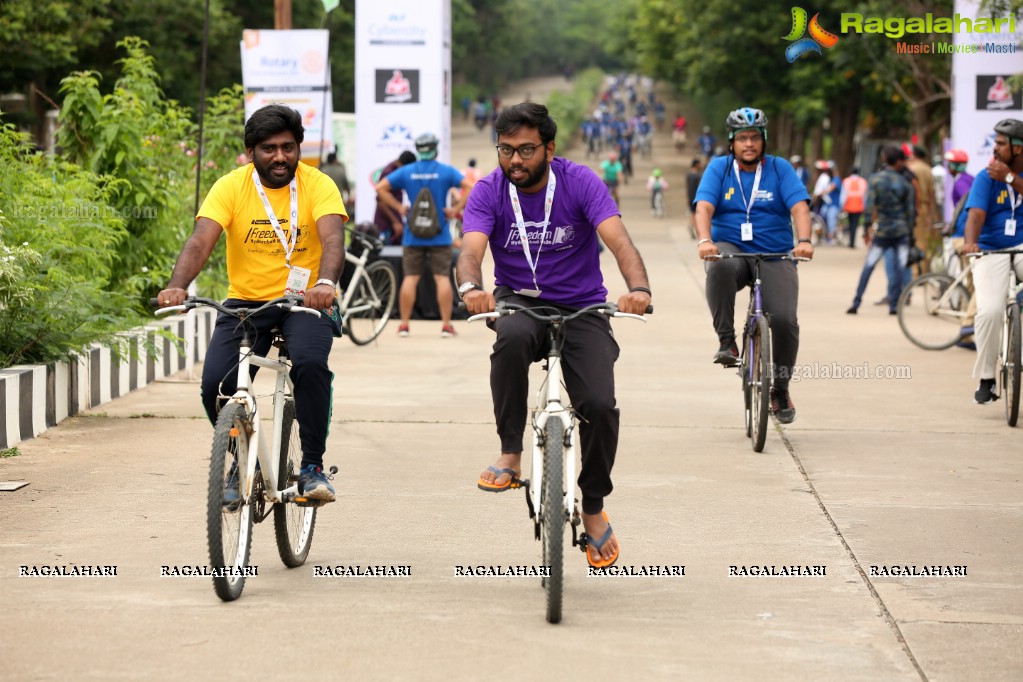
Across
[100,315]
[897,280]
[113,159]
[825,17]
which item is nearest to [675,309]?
[897,280]

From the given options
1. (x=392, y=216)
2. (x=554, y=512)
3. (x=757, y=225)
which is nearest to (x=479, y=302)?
(x=554, y=512)

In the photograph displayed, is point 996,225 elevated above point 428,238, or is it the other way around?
point 996,225

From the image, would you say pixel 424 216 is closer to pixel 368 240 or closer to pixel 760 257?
pixel 368 240

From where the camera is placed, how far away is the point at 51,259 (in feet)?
32.3

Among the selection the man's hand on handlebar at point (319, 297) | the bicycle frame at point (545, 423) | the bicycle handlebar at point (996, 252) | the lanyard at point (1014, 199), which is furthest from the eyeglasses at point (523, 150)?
the lanyard at point (1014, 199)

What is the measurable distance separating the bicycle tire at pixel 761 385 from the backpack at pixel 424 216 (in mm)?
5656

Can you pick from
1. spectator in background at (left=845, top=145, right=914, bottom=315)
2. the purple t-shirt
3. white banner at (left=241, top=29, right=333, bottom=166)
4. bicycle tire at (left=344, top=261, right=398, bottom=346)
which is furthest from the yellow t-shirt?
white banner at (left=241, top=29, right=333, bottom=166)

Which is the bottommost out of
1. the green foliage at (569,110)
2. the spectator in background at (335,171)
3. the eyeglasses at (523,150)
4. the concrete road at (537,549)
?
the concrete road at (537,549)

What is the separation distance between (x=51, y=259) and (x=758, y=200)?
439cm

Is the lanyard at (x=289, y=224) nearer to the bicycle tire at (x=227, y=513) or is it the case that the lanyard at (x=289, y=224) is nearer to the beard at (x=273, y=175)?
the beard at (x=273, y=175)

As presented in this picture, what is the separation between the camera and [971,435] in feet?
31.6

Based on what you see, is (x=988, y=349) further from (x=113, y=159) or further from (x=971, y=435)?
(x=113, y=159)

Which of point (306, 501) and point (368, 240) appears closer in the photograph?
point (306, 501)

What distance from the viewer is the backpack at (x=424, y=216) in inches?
561
